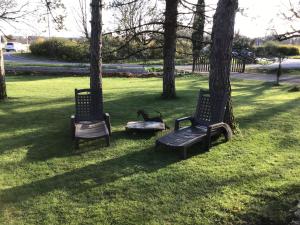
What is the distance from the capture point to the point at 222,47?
7.86m

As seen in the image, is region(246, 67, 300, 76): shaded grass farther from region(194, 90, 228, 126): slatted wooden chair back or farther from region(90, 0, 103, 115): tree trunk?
region(194, 90, 228, 126): slatted wooden chair back

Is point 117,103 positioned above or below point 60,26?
below

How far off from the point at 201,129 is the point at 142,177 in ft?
7.38

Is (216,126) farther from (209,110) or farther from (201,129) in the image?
(209,110)

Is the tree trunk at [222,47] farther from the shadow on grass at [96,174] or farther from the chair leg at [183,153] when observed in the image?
the shadow on grass at [96,174]

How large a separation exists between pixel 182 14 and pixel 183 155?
6.98 meters

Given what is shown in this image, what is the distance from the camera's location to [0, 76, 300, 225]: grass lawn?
4.84 metres

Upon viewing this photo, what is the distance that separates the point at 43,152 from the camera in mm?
7258

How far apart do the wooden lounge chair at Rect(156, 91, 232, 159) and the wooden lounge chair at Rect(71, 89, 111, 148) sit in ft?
4.44

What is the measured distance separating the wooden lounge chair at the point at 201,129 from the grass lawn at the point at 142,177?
0.80 feet

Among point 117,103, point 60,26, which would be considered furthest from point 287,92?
point 60,26

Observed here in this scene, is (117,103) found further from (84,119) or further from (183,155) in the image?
(183,155)

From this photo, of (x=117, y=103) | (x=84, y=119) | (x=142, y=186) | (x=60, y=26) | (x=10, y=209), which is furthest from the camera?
(x=60, y=26)

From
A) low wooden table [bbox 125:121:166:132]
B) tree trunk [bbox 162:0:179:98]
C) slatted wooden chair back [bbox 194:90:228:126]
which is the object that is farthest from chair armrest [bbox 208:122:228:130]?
tree trunk [bbox 162:0:179:98]
